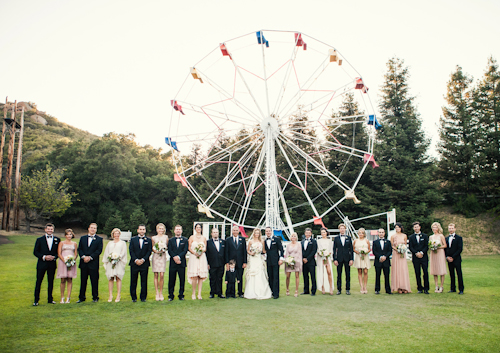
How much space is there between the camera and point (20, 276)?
12.6m

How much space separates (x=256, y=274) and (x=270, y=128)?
1080 cm

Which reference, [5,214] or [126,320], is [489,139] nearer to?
[126,320]

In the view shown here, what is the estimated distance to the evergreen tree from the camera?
107 feet

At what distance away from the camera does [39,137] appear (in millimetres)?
71750

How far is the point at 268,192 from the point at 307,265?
9.31 meters

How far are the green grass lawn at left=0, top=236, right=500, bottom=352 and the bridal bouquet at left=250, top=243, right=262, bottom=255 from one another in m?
1.31

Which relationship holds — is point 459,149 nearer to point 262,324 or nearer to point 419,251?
point 419,251

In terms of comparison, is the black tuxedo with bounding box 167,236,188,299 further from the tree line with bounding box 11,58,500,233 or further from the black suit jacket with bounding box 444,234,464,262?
the tree line with bounding box 11,58,500,233

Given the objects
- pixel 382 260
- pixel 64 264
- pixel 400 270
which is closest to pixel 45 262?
pixel 64 264

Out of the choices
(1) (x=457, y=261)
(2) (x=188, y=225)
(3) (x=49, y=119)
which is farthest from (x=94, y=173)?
(3) (x=49, y=119)

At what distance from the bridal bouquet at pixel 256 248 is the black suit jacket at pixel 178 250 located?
1.73 m

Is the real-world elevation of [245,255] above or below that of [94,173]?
below

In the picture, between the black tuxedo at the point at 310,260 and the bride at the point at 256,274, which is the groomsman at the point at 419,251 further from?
the bride at the point at 256,274

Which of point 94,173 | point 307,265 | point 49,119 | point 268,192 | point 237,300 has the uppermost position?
point 49,119
